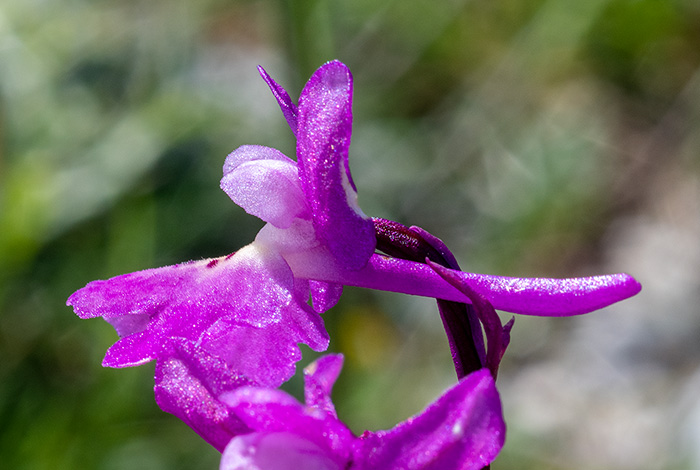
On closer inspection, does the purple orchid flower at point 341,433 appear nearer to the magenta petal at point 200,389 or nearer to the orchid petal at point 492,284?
the magenta petal at point 200,389

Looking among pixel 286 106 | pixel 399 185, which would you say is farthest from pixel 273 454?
pixel 399 185

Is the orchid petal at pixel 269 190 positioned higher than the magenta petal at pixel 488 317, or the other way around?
the orchid petal at pixel 269 190

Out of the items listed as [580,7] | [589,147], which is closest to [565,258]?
[589,147]

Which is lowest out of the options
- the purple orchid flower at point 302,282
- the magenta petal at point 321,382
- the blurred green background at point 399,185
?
the blurred green background at point 399,185

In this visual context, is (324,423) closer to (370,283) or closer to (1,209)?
(370,283)

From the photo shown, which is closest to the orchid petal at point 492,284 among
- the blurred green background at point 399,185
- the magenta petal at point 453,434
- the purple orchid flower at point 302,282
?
the purple orchid flower at point 302,282

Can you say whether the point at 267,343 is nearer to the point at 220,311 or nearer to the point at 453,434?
the point at 220,311
